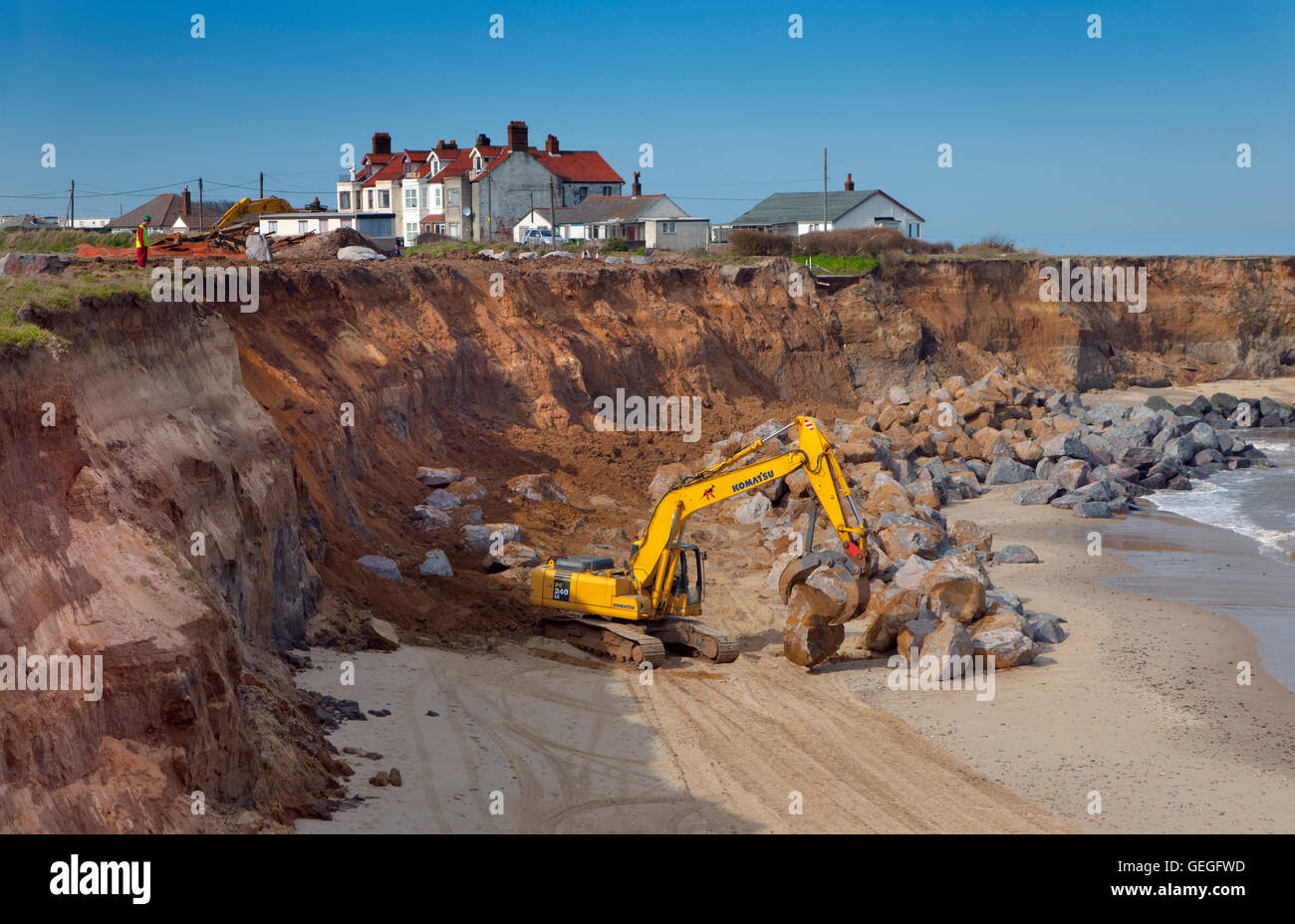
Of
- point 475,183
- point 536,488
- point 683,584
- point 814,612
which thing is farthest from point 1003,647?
point 475,183

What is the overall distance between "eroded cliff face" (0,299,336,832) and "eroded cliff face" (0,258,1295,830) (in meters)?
0.03

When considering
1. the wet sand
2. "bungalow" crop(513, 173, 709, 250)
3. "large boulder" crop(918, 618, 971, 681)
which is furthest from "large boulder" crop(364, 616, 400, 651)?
"bungalow" crop(513, 173, 709, 250)

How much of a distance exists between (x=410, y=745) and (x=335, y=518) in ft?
27.8

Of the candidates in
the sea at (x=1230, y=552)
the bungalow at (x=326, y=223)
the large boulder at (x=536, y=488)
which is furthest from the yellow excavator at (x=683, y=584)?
the bungalow at (x=326, y=223)

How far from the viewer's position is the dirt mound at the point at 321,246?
3391cm

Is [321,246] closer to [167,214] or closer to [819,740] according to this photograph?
[819,740]

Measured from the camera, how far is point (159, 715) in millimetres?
9719

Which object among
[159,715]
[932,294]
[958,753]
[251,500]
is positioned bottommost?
[958,753]

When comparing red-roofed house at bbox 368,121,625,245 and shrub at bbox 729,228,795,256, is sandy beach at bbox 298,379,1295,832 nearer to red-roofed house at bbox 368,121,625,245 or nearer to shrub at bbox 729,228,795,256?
shrub at bbox 729,228,795,256

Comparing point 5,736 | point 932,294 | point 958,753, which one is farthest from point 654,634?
point 932,294

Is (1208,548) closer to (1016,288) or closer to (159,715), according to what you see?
(159,715)

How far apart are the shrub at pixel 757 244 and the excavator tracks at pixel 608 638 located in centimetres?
3675

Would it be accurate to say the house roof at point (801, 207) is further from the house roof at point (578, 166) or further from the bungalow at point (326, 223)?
the bungalow at point (326, 223)

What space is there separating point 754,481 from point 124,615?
10.2 m
